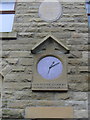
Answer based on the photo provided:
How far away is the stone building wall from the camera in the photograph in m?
3.63

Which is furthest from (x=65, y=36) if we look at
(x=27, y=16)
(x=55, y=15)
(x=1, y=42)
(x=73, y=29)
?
(x=1, y=42)

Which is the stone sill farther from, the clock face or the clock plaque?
the clock face

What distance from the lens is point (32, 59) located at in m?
4.04

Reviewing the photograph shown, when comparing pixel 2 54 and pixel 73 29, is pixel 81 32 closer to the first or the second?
pixel 73 29

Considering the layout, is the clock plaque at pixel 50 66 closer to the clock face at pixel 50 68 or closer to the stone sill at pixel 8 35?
the clock face at pixel 50 68

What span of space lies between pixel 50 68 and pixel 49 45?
1.73 feet

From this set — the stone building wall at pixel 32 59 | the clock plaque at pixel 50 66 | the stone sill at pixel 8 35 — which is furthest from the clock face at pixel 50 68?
the stone sill at pixel 8 35

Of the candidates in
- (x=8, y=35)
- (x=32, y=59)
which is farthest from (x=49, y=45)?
(x=8, y=35)

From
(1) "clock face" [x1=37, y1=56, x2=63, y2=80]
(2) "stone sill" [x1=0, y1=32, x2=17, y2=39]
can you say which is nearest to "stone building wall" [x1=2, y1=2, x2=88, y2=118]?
(2) "stone sill" [x1=0, y1=32, x2=17, y2=39]

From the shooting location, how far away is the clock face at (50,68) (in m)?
3.84

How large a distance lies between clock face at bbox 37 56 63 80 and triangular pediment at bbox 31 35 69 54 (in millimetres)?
235

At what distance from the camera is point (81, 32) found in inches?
172

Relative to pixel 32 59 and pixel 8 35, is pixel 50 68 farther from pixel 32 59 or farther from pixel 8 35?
pixel 8 35

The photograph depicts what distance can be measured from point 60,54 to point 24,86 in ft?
3.05
